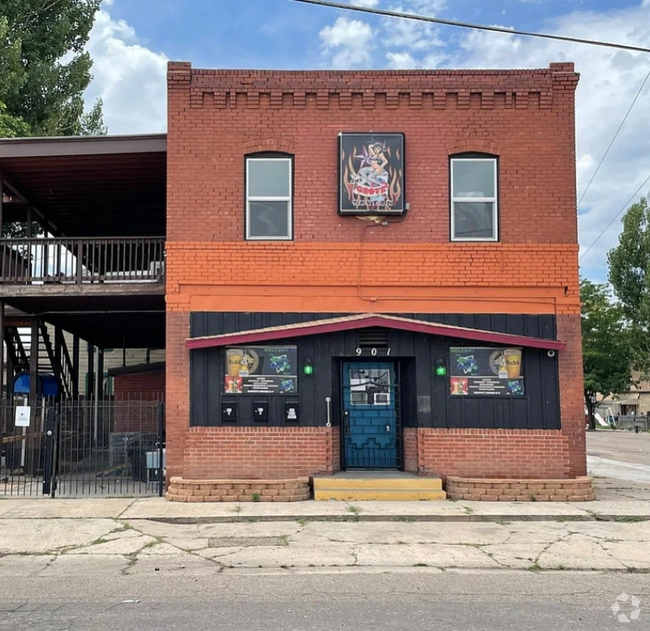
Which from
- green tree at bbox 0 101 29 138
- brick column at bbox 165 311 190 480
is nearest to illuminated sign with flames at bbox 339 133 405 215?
brick column at bbox 165 311 190 480

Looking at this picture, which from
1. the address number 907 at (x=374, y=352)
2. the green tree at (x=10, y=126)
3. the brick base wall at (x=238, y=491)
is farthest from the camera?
the green tree at (x=10, y=126)

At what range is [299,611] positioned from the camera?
5.89 m

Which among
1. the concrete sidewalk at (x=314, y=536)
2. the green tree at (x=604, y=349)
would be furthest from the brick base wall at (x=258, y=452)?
the green tree at (x=604, y=349)

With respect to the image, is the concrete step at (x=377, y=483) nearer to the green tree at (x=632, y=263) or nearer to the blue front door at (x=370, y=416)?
the blue front door at (x=370, y=416)

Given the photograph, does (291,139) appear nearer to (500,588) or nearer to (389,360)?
(389,360)

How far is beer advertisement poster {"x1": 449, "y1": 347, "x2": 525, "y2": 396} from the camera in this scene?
1205 cm

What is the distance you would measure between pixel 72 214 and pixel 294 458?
9227 mm

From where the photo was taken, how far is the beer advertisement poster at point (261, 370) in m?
12.0

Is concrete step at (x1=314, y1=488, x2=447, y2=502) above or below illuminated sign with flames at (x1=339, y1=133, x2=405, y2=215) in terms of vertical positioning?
below

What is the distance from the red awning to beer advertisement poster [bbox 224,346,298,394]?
0.94 ft

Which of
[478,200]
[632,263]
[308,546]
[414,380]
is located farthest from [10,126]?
[632,263]

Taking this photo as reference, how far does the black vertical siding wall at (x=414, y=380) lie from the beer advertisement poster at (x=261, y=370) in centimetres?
11

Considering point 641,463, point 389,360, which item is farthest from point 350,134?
point 641,463

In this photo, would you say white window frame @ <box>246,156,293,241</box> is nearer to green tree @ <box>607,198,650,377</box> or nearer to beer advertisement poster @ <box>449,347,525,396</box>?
beer advertisement poster @ <box>449,347,525,396</box>
